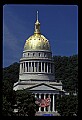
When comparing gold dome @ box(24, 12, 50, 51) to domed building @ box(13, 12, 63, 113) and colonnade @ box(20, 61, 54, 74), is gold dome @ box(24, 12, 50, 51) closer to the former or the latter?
domed building @ box(13, 12, 63, 113)

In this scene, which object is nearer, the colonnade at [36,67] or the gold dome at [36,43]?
the gold dome at [36,43]

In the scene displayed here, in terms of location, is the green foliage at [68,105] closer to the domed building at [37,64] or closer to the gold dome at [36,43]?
the domed building at [37,64]

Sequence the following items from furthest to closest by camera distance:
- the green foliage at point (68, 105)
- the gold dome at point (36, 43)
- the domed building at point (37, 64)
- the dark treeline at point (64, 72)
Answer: the dark treeline at point (64, 72), the gold dome at point (36, 43), the domed building at point (37, 64), the green foliage at point (68, 105)

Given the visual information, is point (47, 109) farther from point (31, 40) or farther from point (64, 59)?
point (64, 59)

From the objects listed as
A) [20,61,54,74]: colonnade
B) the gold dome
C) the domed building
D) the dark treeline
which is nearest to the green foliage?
the domed building

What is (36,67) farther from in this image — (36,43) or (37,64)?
(36,43)

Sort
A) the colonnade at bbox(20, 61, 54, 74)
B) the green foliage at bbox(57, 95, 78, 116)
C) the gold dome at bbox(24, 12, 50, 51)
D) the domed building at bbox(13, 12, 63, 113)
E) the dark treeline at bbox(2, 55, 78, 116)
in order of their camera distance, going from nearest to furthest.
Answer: the green foliage at bbox(57, 95, 78, 116) < the domed building at bbox(13, 12, 63, 113) < the gold dome at bbox(24, 12, 50, 51) < the colonnade at bbox(20, 61, 54, 74) < the dark treeline at bbox(2, 55, 78, 116)

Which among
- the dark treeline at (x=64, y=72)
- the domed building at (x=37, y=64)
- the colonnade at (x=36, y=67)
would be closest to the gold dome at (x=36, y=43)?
the domed building at (x=37, y=64)

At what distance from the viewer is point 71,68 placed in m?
102

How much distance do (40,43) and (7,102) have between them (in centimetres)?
3931

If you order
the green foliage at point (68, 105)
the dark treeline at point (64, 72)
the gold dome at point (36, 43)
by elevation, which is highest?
the gold dome at point (36, 43)

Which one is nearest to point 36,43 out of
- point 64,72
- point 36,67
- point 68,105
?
point 36,67

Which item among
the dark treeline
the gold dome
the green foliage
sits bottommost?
the green foliage

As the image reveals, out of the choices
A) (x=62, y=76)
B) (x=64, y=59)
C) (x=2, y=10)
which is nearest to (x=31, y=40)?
(x=62, y=76)
